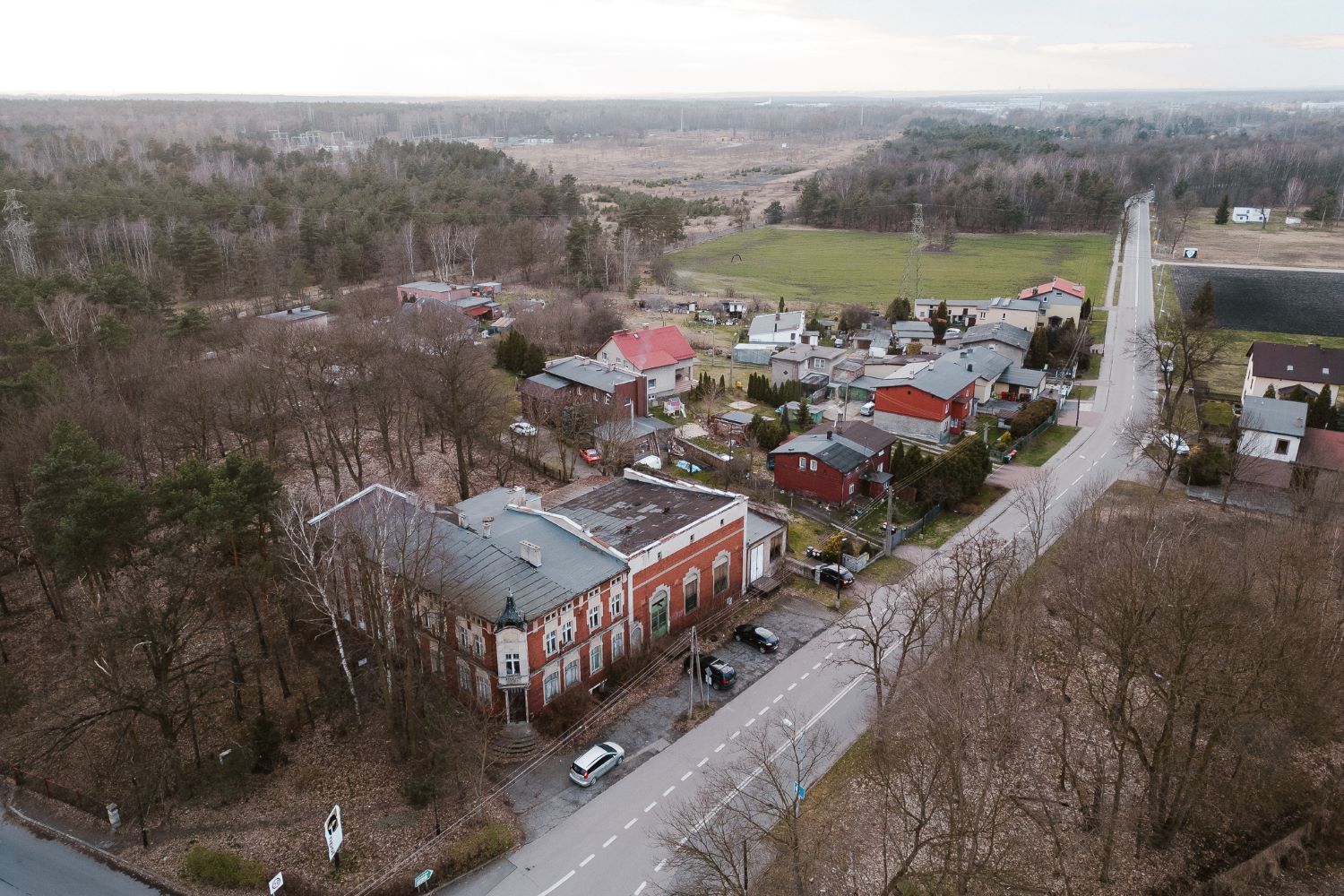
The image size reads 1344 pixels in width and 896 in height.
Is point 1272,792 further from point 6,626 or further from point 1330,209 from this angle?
point 1330,209

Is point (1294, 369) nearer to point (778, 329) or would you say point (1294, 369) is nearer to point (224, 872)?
point (778, 329)

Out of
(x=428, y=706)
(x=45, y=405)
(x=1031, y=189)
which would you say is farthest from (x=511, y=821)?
(x=1031, y=189)

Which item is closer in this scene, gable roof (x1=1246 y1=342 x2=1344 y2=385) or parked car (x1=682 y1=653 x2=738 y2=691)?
parked car (x1=682 y1=653 x2=738 y2=691)

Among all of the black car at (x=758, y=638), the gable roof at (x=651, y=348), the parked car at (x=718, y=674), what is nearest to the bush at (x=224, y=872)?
the parked car at (x=718, y=674)

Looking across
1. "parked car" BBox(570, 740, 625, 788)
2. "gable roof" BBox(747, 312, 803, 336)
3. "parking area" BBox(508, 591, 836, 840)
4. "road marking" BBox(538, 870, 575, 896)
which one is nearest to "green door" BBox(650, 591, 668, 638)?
"parking area" BBox(508, 591, 836, 840)

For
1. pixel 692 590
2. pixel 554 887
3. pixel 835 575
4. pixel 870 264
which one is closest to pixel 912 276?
pixel 870 264

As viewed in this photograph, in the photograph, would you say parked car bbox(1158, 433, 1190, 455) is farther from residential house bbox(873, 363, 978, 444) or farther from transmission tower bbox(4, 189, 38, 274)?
transmission tower bbox(4, 189, 38, 274)
